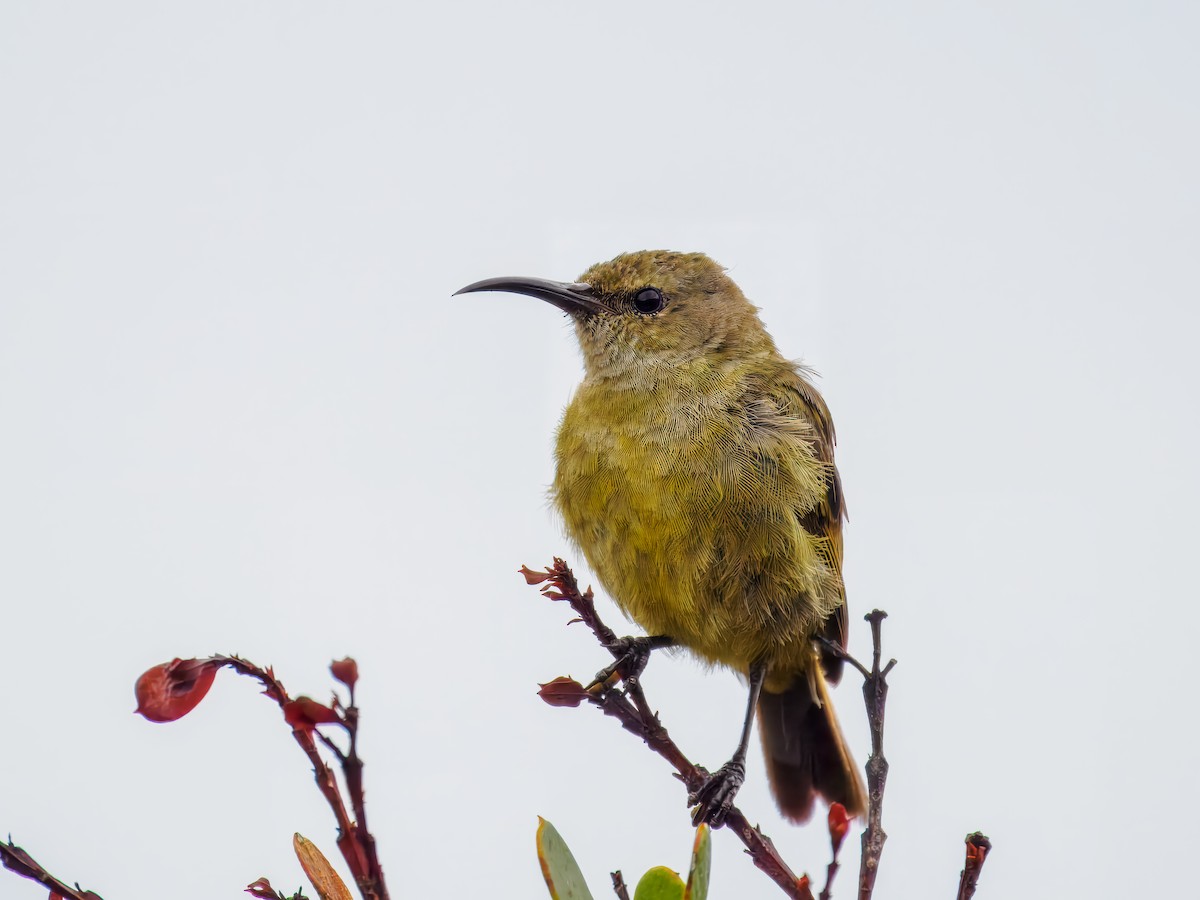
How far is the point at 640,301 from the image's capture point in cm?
486

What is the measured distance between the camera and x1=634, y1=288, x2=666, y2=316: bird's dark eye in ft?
15.9

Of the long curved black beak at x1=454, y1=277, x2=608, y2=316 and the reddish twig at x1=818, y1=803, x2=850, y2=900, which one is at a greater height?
the long curved black beak at x1=454, y1=277, x2=608, y2=316

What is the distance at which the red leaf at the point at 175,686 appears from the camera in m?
1.56

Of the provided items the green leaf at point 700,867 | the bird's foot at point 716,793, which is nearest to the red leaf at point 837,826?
the green leaf at point 700,867

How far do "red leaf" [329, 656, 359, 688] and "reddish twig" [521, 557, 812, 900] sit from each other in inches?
43.0

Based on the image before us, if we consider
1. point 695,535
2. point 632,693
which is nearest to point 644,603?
point 695,535

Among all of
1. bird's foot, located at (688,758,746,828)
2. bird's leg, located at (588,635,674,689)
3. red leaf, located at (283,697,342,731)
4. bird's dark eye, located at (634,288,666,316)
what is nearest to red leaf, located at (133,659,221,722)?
red leaf, located at (283,697,342,731)

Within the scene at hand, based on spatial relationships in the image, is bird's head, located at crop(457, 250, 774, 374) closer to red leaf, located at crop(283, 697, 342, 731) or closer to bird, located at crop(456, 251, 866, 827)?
bird, located at crop(456, 251, 866, 827)

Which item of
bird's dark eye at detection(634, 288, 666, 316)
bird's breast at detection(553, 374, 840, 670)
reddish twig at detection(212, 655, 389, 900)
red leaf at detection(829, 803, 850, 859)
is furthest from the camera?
bird's dark eye at detection(634, 288, 666, 316)

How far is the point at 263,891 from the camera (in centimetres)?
156

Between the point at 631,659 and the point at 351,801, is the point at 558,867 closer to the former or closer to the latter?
the point at 351,801

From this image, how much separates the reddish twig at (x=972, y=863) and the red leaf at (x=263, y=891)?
3.53 feet

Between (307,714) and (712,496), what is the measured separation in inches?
102

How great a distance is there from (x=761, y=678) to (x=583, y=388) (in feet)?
4.14
